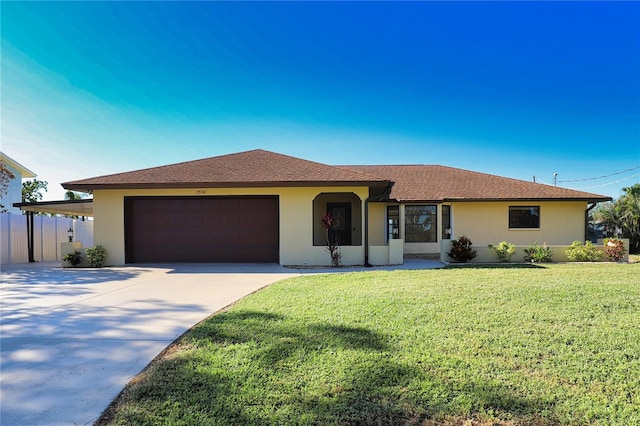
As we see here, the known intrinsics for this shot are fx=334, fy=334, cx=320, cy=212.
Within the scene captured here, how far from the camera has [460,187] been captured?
1605cm

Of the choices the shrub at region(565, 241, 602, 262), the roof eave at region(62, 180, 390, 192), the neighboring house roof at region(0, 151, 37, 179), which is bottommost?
the shrub at region(565, 241, 602, 262)

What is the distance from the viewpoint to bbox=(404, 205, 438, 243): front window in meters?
15.2

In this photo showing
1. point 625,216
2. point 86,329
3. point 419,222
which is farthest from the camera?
point 625,216

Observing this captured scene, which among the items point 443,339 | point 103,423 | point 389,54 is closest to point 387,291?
point 443,339

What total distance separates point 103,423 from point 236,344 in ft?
4.90

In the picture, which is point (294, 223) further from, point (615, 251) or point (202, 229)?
point (615, 251)

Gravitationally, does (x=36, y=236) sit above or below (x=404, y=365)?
above

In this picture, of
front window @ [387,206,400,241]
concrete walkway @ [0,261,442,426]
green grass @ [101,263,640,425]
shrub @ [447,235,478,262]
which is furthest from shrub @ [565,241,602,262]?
concrete walkway @ [0,261,442,426]

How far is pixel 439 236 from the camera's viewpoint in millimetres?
15047

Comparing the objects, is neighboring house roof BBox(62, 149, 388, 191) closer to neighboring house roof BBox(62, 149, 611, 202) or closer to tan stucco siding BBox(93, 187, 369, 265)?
neighboring house roof BBox(62, 149, 611, 202)

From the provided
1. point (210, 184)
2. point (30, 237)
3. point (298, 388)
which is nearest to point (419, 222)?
point (210, 184)

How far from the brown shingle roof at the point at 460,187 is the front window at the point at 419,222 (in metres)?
0.66

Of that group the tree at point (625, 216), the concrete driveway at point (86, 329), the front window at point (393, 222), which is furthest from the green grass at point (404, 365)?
the tree at point (625, 216)

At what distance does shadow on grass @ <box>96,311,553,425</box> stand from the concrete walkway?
403 mm
